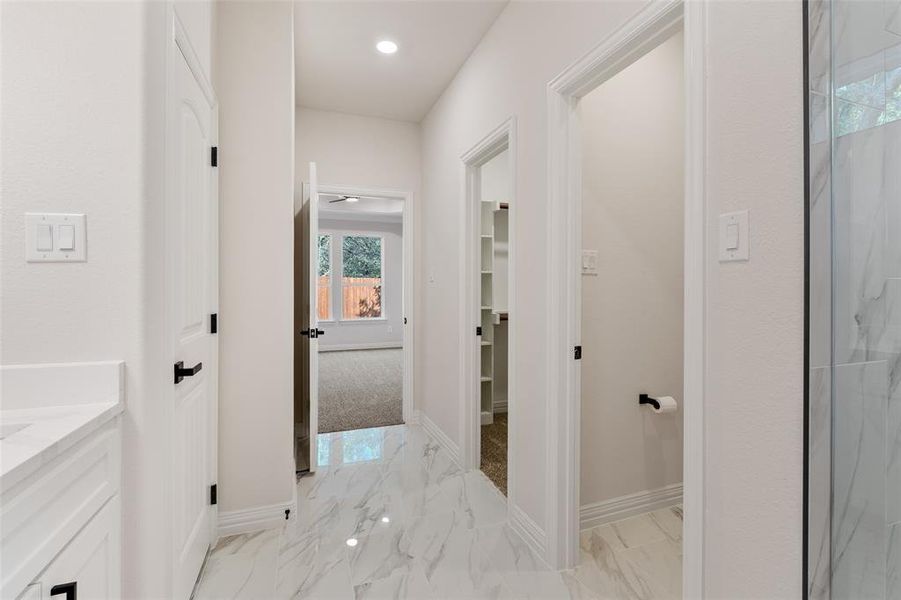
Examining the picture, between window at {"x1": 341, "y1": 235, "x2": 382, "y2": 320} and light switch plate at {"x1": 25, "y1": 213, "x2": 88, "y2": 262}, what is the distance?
7622 mm

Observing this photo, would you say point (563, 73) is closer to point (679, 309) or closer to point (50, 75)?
point (679, 309)

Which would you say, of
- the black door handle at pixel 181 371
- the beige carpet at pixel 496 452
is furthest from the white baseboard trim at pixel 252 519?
the beige carpet at pixel 496 452

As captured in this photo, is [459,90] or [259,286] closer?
[259,286]

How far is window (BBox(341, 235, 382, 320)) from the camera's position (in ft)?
28.5

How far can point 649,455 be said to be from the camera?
2.35 metres

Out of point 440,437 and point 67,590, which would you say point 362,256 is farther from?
point 67,590

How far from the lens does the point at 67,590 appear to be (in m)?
0.85

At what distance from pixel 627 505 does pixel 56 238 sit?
259 centimetres

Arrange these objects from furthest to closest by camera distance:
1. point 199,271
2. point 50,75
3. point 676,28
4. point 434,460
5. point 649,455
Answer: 1. point 434,460
2. point 649,455
3. point 199,271
4. point 676,28
5. point 50,75

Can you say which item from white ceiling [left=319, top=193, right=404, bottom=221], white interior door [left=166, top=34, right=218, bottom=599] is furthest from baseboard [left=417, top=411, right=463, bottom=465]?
white ceiling [left=319, top=193, right=404, bottom=221]

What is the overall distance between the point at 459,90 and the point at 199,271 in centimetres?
221

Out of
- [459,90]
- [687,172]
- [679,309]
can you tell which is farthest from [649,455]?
[459,90]

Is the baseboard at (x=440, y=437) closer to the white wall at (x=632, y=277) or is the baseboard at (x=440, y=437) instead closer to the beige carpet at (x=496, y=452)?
the beige carpet at (x=496, y=452)

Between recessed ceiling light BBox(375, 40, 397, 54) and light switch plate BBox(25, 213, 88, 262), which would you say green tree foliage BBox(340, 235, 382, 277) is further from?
light switch plate BBox(25, 213, 88, 262)
